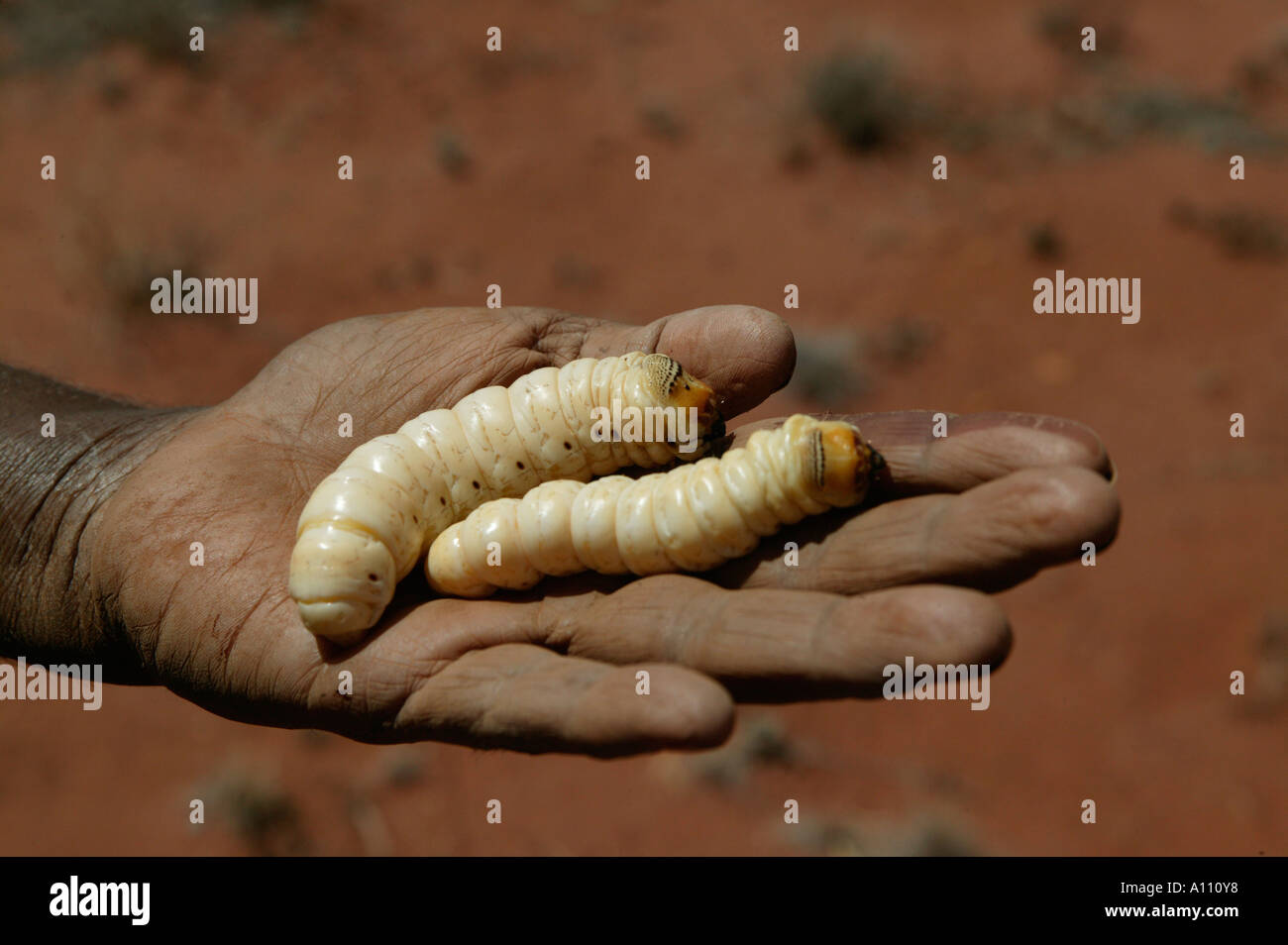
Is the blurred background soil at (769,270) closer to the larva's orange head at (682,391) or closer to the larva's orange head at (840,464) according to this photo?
the larva's orange head at (682,391)

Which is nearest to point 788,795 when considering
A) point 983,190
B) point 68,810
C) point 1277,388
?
point 68,810

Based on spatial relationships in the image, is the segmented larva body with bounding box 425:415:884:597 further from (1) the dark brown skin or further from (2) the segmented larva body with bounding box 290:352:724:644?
(2) the segmented larva body with bounding box 290:352:724:644

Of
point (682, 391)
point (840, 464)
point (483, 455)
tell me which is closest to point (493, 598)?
point (483, 455)

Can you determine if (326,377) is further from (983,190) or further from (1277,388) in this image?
(983,190)

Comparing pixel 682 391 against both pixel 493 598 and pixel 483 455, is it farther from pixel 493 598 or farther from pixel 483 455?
pixel 493 598

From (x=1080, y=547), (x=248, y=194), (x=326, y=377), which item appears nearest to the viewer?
(x=1080, y=547)

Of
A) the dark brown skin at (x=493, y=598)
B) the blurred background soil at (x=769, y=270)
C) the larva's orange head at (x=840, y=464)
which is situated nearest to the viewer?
the dark brown skin at (x=493, y=598)

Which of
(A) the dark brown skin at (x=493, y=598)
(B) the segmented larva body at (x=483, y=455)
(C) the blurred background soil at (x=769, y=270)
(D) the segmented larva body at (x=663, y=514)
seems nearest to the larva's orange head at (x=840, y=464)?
(D) the segmented larva body at (x=663, y=514)
